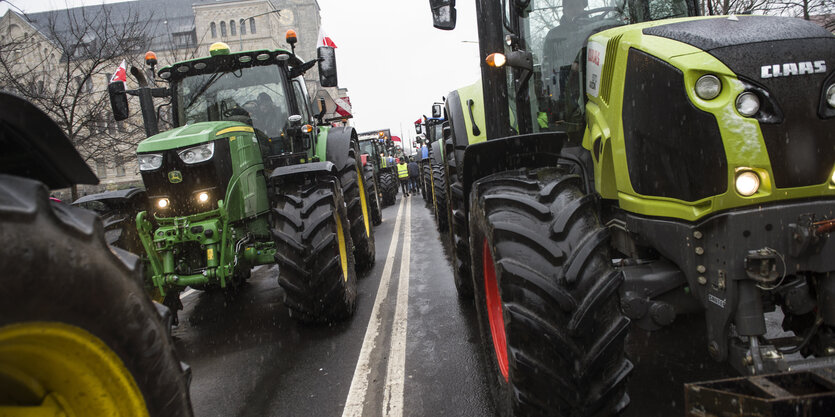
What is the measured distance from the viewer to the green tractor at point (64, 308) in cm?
116

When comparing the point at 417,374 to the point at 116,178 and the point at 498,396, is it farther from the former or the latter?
the point at 116,178

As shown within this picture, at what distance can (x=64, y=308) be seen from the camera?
4.04 ft

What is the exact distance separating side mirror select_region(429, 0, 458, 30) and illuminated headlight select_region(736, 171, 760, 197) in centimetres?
208

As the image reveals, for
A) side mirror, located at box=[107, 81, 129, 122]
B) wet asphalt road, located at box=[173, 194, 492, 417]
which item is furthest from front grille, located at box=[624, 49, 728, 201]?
side mirror, located at box=[107, 81, 129, 122]

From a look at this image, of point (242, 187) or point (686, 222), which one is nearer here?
point (686, 222)

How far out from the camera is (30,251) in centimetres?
115

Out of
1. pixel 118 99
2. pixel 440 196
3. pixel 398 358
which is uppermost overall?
pixel 118 99

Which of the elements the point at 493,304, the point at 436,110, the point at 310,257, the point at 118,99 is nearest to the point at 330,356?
the point at 310,257

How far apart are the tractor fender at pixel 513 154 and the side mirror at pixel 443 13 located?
33.9 inches

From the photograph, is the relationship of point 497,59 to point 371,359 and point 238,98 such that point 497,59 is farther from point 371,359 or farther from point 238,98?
point 238,98

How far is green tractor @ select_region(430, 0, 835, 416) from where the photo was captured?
2.17 m

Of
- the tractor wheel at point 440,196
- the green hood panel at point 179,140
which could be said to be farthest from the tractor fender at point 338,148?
the tractor wheel at point 440,196

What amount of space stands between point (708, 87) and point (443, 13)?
1822 millimetres

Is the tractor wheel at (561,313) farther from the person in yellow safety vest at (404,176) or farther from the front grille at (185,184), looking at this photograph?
the person in yellow safety vest at (404,176)
